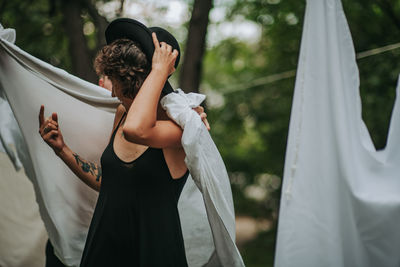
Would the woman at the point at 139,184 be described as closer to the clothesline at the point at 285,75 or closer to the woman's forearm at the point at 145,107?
the woman's forearm at the point at 145,107

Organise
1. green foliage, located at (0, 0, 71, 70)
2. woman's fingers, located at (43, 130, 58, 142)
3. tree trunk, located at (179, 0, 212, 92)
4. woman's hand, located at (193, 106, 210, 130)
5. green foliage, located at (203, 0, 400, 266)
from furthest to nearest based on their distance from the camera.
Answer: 1. green foliage, located at (203, 0, 400, 266)
2. green foliage, located at (0, 0, 71, 70)
3. tree trunk, located at (179, 0, 212, 92)
4. woman's fingers, located at (43, 130, 58, 142)
5. woman's hand, located at (193, 106, 210, 130)

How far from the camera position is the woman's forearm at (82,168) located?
2.27 metres

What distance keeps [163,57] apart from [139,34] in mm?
149

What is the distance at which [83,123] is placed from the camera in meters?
2.58

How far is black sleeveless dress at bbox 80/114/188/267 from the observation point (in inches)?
70.2

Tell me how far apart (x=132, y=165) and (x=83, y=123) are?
92cm

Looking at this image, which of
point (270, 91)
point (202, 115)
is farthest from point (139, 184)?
point (270, 91)

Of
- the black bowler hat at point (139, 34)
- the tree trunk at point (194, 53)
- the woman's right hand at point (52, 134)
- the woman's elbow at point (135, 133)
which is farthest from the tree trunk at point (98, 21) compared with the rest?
the woman's elbow at point (135, 133)

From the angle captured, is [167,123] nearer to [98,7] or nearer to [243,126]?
[98,7]

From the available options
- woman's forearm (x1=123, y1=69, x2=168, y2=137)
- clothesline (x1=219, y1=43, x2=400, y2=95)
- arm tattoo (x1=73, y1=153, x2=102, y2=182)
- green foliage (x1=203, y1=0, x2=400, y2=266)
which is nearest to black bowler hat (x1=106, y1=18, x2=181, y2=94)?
woman's forearm (x1=123, y1=69, x2=168, y2=137)

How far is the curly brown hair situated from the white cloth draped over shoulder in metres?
0.71

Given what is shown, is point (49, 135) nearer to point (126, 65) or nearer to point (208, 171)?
point (126, 65)

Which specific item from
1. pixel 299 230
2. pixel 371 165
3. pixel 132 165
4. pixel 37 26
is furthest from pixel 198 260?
pixel 37 26

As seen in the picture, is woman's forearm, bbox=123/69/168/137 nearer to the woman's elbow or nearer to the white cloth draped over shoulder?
the woman's elbow
